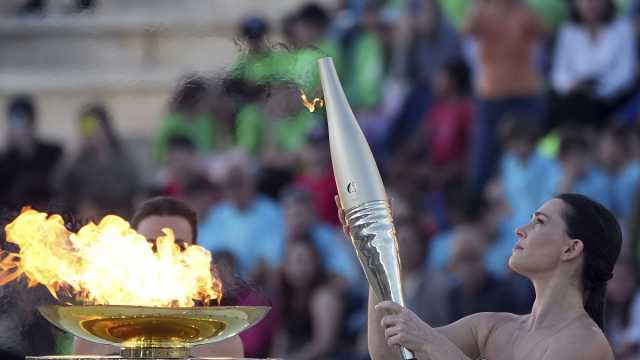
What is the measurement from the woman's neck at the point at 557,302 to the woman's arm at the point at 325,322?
4705mm

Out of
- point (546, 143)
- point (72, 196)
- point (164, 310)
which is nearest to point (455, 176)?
point (546, 143)

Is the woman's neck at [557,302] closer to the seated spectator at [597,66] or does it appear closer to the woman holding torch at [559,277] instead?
the woman holding torch at [559,277]

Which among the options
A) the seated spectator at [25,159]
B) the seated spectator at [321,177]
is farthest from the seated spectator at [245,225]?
the seated spectator at [25,159]

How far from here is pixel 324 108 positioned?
463 cm

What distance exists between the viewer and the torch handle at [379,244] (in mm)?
4293

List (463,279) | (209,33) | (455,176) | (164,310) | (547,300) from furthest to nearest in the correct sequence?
(209,33)
(455,176)
(463,279)
(547,300)
(164,310)

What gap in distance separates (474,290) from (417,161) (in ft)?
5.82

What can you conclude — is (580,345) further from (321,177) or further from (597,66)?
(321,177)

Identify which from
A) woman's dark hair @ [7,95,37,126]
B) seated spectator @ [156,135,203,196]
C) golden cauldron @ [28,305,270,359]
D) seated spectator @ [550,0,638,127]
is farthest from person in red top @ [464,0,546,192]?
golden cauldron @ [28,305,270,359]

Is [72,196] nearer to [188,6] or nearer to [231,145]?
[231,145]

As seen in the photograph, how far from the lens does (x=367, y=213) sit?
4297 millimetres

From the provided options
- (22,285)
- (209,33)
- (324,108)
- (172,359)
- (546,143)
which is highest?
(209,33)

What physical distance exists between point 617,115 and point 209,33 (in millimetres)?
3957

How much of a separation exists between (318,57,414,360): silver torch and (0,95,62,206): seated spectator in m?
6.76
